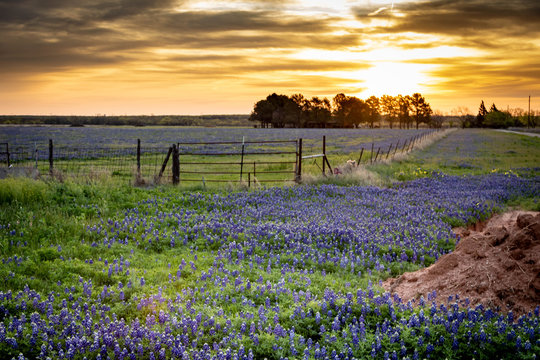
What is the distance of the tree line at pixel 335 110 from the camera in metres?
145

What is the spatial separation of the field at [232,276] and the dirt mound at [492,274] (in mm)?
302

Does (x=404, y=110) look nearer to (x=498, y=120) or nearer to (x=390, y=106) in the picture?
(x=390, y=106)

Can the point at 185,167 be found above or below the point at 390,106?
below

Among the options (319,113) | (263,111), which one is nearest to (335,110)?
(319,113)

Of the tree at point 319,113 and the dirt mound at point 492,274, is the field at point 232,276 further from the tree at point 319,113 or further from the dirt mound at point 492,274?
the tree at point 319,113

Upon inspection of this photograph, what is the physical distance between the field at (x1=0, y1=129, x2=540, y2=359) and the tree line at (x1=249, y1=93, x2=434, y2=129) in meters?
130

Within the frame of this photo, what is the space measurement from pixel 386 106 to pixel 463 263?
194827 millimetres

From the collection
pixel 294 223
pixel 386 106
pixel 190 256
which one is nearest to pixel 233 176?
pixel 294 223

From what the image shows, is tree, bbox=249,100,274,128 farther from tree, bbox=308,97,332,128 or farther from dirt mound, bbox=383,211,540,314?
dirt mound, bbox=383,211,540,314

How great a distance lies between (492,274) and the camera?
6.79 m

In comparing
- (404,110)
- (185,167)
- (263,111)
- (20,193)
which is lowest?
(185,167)

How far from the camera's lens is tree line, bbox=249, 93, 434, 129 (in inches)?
5714

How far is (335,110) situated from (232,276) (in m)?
161

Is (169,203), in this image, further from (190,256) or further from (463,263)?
(463,263)
